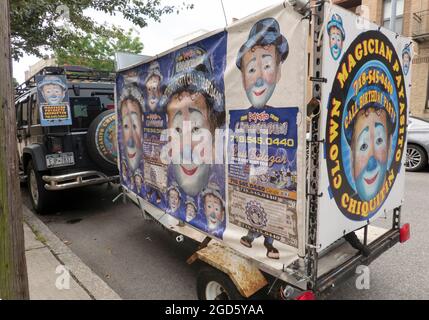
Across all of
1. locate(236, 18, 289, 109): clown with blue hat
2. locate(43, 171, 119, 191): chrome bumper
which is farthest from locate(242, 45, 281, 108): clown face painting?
locate(43, 171, 119, 191): chrome bumper

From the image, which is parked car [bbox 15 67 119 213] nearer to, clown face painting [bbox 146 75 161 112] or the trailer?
clown face painting [bbox 146 75 161 112]

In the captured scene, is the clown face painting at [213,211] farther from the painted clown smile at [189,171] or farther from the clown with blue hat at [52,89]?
the clown with blue hat at [52,89]

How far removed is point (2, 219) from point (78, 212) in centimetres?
433

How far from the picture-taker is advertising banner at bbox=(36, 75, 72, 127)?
17.1 ft

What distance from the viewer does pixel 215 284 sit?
2.83m

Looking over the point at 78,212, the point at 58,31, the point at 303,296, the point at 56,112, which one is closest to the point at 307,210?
the point at 303,296

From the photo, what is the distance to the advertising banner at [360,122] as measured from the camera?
2.21m

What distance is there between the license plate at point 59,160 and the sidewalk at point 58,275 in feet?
3.94

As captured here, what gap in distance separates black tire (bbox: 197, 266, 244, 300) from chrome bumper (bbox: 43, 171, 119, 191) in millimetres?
3236

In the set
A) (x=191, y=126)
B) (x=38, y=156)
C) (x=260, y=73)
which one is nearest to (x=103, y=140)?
(x=38, y=156)

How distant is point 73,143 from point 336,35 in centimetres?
469

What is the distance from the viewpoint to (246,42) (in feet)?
7.84

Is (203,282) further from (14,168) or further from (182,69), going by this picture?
(182,69)

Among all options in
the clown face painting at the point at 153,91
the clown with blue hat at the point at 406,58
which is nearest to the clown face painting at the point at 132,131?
the clown face painting at the point at 153,91
